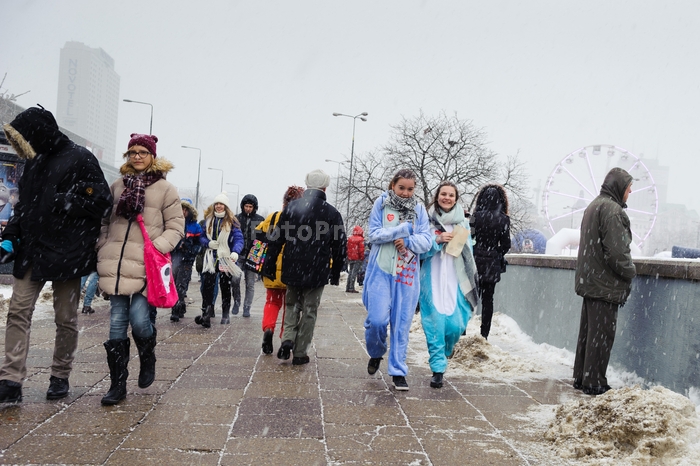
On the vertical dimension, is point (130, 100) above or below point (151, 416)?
above

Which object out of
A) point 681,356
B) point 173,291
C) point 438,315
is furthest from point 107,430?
point 681,356

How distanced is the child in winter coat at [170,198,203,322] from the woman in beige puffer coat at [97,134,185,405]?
4580 millimetres

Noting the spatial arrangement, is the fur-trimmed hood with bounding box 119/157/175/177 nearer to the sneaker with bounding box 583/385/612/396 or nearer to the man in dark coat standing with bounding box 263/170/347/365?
the man in dark coat standing with bounding box 263/170/347/365

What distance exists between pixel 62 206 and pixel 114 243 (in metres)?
0.43

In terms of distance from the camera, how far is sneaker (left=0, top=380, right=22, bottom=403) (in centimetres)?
438

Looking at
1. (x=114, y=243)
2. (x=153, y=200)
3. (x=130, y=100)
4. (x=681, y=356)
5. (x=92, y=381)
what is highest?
(x=130, y=100)

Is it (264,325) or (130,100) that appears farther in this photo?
(130,100)

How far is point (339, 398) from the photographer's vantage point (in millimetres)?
4988

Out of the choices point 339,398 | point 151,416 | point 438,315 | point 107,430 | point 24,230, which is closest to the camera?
point 107,430

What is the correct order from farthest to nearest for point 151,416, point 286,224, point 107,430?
point 286,224 < point 151,416 < point 107,430

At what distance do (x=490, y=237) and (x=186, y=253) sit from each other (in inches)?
177

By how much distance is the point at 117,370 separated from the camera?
4.54 metres

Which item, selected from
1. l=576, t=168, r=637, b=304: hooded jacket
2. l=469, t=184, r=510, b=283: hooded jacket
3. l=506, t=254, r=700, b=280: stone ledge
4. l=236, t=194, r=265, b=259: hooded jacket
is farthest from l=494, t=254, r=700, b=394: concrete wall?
l=236, t=194, r=265, b=259: hooded jacket

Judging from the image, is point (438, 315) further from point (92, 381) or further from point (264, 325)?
point (92, 381)
